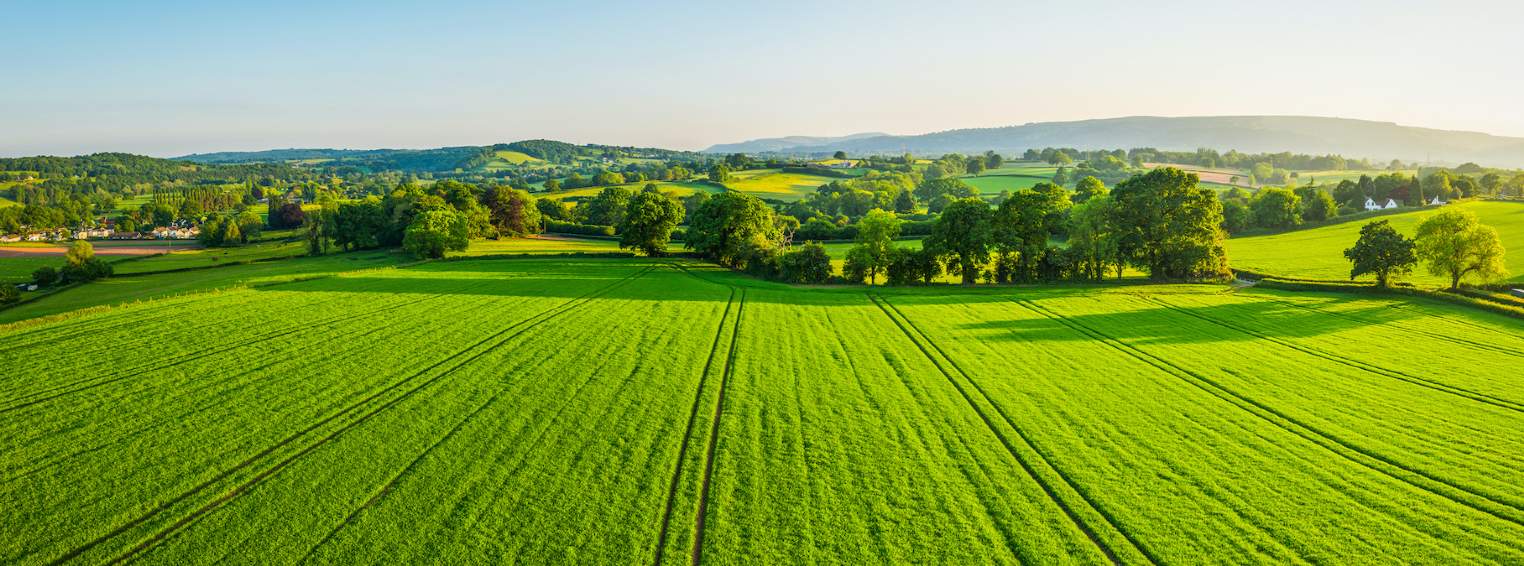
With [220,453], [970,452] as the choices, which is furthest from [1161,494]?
[220,453]

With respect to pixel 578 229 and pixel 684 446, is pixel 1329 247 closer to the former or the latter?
pixel 684 446

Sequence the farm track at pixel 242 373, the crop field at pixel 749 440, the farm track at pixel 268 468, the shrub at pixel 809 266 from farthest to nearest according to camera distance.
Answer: the shrub at pixel 809 266, the farm track at pixel 242 373, the crop field at pixel 749 440, the farm track at pixel 268 468

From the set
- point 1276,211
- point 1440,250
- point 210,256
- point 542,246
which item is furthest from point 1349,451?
point 210,256

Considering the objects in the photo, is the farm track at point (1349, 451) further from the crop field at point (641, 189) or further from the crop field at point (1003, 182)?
the crop field at point (1003, 182)

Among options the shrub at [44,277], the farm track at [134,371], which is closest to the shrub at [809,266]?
the farm track at [134,371]

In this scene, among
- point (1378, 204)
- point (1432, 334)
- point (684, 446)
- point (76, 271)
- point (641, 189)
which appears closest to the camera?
point (684, 446)

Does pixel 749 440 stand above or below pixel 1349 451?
below
